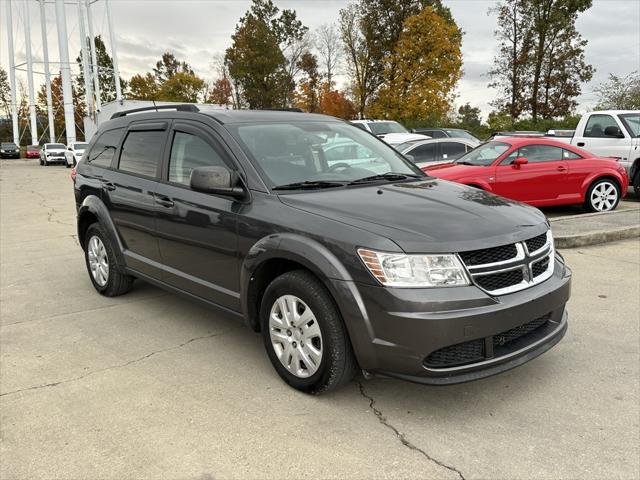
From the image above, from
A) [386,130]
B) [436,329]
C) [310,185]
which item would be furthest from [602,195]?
[386,130]

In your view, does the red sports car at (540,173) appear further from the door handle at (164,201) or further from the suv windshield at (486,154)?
the door handle at (164,201)

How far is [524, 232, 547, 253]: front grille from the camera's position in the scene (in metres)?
3.22

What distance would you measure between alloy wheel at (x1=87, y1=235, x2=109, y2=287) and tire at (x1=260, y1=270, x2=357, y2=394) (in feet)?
8.28

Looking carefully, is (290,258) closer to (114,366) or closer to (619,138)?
(114,366)

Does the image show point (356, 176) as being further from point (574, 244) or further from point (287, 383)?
point (574, 244)

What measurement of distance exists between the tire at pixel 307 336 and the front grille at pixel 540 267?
1176 millimetres

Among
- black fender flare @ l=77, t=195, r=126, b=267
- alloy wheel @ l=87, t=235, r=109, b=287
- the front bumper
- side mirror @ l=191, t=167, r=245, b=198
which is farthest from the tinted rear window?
the front bumper

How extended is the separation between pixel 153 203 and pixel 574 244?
18.5ft

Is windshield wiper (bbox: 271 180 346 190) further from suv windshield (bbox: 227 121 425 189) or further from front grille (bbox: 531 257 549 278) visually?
front grille (bbox: 531 257 549 278)

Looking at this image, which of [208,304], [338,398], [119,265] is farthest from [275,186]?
[119,265]

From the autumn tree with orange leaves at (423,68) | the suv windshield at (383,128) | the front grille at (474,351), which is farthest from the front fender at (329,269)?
the autumn tree with orange leaves at (423,68)

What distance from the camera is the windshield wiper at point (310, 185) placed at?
364 cm

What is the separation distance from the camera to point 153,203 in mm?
4410

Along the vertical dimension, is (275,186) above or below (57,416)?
above
